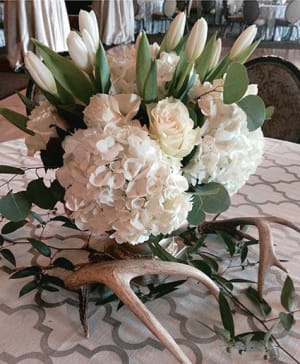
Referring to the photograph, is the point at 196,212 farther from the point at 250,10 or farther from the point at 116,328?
the point at 250,10

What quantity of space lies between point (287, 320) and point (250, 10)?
23.1 ft

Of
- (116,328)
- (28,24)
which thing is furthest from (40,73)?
(28,24)

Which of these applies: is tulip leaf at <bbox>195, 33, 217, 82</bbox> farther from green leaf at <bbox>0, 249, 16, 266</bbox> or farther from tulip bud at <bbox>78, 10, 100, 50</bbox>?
green leaf at <bbox>0, 249, 16, 266</bbox>

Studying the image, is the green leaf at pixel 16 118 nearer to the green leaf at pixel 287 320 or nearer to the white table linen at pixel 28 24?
the green leaf at pixel 287 320

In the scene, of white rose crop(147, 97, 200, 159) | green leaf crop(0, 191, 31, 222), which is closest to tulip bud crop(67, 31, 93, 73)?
white rose crop(147, 97, 200, 159)

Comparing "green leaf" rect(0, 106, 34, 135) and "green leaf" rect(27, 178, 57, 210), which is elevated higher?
"green leaf" rect(0, 106, 34, 135)

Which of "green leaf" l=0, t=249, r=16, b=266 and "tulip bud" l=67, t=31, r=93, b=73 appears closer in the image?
"tulip bud" l=67, t=31, r=93, b=73

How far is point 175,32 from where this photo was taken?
22.9 inches

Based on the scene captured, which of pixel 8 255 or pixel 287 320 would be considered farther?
pixel 8 255

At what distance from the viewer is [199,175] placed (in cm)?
55

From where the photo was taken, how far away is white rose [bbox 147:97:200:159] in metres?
0.48

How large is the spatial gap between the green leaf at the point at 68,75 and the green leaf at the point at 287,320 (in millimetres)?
417

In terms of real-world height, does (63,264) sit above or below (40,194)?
below

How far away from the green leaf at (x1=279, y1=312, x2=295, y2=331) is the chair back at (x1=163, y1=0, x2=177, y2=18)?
24.9 feet
